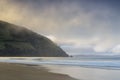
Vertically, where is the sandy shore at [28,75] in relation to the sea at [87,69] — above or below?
below

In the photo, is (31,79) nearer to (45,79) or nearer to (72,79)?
(45,79)

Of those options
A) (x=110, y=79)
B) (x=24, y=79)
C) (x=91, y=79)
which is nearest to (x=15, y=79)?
(x=24, y=79)

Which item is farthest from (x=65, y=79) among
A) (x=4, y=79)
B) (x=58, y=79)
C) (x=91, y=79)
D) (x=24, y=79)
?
(x=4, y=79)

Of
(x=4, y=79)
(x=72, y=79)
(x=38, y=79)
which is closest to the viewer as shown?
(x=4, y=79)

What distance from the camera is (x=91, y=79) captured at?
27172mm

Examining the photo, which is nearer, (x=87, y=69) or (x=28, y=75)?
(x=28, y=75)

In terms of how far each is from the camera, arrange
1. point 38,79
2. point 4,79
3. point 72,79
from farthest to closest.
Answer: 1. point 72,79
2. point 38,79
3. point 4,79

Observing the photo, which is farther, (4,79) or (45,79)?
(45,79)

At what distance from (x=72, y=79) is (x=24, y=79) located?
4.88m

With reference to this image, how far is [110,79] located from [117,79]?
2.27 ft

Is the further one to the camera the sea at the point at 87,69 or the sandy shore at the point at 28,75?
the sea at the point at 87,69

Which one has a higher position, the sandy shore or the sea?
the sea

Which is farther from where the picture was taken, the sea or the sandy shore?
the sea

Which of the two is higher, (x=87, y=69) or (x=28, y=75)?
(x=87, y=69)
